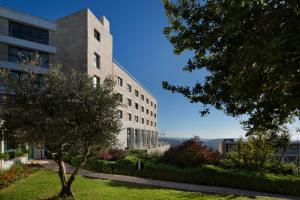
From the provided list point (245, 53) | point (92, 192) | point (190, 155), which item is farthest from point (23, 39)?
point (245, 53)

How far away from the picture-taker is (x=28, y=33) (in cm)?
3120

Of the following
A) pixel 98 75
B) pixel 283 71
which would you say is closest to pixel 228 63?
pixel 283 71

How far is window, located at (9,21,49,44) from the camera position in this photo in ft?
Result: 99.0

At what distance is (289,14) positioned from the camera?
4930 mm

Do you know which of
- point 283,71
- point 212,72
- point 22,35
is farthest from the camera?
point 22,35

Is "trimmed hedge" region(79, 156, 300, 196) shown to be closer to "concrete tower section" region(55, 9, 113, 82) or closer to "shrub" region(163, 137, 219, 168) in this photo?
"shrub" region(163, 137, 219, 168)

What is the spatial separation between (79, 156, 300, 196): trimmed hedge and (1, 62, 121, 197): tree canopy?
729cm

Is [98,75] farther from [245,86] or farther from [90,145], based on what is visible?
[245,86]

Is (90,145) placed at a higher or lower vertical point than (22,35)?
lower

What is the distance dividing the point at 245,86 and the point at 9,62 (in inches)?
1122

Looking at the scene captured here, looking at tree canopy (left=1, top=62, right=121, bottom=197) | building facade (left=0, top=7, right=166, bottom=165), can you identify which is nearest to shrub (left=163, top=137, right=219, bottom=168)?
tree canopy (left=1, top=62, right=121, bottom=197)

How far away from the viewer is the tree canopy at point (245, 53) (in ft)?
15.6

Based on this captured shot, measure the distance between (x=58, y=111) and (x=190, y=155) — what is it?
10.4 m

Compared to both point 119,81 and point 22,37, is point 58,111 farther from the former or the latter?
point 119,81
